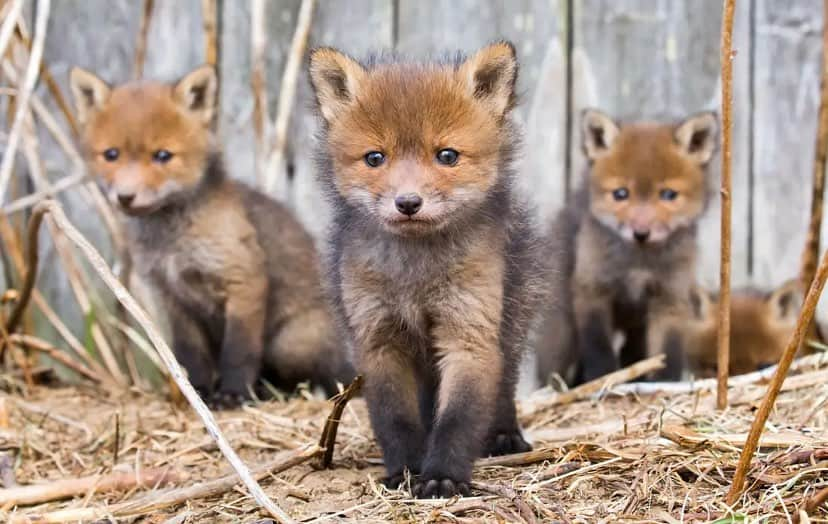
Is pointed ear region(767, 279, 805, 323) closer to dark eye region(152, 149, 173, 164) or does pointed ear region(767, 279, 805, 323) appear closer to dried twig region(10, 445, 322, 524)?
dark eye region(152, 149, 173, 164)

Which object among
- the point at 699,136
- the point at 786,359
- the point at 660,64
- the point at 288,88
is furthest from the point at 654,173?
the point at 786,359

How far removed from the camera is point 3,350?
5.36 m

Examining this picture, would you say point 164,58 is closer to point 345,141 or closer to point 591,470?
point 345,141

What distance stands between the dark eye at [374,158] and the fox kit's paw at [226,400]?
216cm

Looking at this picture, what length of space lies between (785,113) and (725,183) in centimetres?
253

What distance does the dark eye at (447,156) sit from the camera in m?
3.22

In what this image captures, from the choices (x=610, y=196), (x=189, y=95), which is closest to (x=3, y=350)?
(x=189, y=95)

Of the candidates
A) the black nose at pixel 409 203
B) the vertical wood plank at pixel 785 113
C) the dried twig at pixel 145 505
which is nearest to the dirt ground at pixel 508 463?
the dried twig at pixel 145 505

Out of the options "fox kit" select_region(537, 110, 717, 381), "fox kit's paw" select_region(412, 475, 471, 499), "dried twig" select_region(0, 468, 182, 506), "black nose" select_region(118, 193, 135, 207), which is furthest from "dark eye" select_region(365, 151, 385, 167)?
"fox kit" select_region(537, 110, 717, 381)

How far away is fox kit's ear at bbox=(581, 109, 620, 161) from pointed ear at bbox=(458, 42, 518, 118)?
6.95 feet

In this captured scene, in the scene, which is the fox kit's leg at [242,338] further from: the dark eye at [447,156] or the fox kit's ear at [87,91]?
the dark eye at [447,156]

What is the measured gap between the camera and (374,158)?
326 centimetres

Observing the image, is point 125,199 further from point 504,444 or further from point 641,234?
point 641,234

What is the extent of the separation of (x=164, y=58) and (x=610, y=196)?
2.55 metres
